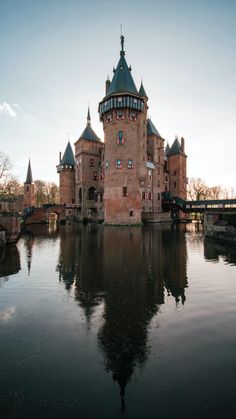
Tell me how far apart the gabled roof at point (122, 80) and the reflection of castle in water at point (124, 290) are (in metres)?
33.8

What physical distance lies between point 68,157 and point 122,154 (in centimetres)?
3055

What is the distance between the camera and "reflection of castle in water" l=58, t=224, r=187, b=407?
4.49 metres

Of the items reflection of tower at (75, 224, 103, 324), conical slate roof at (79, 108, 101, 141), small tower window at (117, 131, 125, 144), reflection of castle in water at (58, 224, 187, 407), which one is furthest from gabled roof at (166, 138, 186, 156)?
reflection of tower at (75, 224, 103, 324)

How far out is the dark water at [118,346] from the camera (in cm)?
327

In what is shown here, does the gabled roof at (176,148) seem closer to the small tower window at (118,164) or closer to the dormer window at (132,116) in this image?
the dormer window at (132,116)

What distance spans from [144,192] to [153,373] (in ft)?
146

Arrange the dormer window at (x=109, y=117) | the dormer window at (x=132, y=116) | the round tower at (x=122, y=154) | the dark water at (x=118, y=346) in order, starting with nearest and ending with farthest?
1. the dark water at (x=118, y=346)
2. the round tower at (x=122, y=154)
3. the dormer window at (x=132, y=116)
4. the dormer window at (x=109, y=117)

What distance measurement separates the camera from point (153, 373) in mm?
3852

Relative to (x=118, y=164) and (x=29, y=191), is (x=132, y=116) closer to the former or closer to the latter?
(x=118, y=164)

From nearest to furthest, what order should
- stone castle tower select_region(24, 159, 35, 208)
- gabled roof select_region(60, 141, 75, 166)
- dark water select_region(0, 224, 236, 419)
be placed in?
dark water select_region(0, 224, 236, 419), gabled roof select_region(60, 141, 75, 166), stone castle tower select_region(24, 159, 35, 208)

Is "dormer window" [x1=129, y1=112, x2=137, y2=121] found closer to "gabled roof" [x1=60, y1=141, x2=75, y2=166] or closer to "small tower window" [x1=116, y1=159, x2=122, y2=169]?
"small tower window" [x1=116, y1=159, x2=122, y2=169]

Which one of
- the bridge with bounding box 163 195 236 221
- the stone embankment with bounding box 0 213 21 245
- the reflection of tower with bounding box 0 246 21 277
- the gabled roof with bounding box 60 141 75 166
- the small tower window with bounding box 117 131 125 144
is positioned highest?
the gabled roof with bounding box 60 141 75 166

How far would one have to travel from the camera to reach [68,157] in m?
65.3

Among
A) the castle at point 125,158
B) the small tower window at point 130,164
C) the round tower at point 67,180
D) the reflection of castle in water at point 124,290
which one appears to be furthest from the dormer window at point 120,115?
the reflection of castle in water at point 124,290
